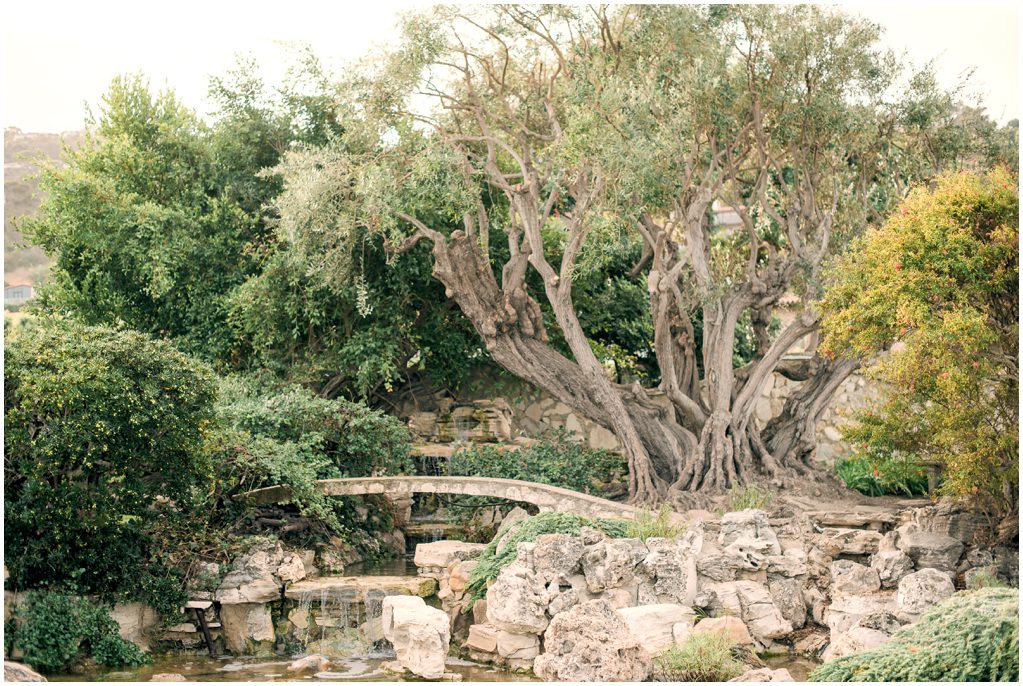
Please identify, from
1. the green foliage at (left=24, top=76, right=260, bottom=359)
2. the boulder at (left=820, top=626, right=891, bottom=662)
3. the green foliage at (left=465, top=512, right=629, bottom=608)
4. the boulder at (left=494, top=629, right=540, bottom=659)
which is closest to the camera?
the boulder at (left=820, top=626, right=891, bottom=662)

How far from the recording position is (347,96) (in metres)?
13.8

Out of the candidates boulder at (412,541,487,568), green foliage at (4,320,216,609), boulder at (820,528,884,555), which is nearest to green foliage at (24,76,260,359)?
green foliage at (4,320,216,609)

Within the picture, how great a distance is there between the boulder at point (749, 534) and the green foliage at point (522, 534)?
3.53 ft

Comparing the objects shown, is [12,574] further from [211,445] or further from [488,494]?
[488,494]

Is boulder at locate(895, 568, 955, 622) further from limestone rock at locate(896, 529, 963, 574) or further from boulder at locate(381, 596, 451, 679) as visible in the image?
boulder at locate(381, 596, 451, 679)

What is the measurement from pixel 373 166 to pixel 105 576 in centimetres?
623

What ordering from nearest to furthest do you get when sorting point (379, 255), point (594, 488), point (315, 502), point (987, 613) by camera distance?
point (987, 613), point (315, 502), point (594, 488), point (379, 255)

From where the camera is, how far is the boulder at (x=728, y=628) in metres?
9.81

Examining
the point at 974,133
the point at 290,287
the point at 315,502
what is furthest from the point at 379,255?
Answer: the point at 974,133

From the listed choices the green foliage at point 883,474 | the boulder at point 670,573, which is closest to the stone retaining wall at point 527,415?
the green foliage at point 883,474

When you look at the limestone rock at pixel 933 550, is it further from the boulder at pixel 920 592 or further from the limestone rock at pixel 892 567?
the boulder at pixel 920 592

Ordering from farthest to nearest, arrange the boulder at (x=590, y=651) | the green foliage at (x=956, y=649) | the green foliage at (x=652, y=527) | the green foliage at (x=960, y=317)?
the green foliage at (x=652, y=527)
the green foliage at (x=960, y=317)
the boulder at (x=590, y=651)
the green foliage at (x=956, y=649)

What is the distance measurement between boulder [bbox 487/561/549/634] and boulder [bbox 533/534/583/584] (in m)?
0.25

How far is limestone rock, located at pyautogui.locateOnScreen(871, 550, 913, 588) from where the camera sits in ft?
35.2
